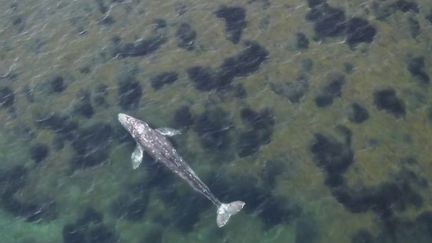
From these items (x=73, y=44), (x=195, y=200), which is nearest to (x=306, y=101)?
(x=195, y=200)

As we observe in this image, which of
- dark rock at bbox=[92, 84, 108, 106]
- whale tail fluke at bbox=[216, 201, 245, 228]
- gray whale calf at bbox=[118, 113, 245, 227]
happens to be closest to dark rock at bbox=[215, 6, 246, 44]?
gray whale calf at bbox=[118, 113, 245, 227]

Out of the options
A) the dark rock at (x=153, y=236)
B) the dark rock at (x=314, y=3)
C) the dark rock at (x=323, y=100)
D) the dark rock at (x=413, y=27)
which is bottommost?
the dark rock at (x=153, y=236)

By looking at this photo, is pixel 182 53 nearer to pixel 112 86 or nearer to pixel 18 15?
pixel 112 86

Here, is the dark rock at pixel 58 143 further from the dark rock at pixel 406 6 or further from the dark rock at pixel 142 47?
the dark rock at pixel 406 6

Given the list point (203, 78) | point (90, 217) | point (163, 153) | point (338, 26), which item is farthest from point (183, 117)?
point (338, 26)

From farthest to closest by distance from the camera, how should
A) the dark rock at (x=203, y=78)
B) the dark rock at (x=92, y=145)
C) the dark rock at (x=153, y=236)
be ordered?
the dark rock at (x=203, y=78), the dark rock at (x=92, y=145), the dark rock at (x=153, y=236)

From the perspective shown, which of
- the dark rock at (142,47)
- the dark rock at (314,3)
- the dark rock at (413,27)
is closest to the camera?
the dark rock at (413,27)

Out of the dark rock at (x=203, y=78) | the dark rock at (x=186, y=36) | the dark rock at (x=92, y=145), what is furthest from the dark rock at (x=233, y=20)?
the dark rock at (x=92, y=145)

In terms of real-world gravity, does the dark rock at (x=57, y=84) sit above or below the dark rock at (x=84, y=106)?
above
